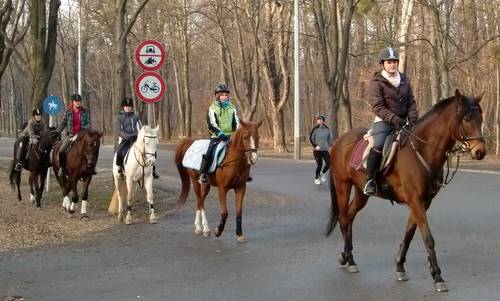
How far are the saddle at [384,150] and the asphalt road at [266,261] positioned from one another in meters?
1.34

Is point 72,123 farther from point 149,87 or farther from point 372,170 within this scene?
point 372,170

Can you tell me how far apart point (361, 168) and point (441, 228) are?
12.3ft

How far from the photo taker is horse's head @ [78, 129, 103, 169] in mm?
14180

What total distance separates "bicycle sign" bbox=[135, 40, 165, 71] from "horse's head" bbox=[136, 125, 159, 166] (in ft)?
6.58

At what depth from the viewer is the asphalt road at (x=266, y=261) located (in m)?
7.62

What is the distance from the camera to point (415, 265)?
880 cm

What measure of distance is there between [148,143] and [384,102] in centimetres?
579

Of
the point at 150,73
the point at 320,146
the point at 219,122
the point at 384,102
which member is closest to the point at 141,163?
the point at 219,122

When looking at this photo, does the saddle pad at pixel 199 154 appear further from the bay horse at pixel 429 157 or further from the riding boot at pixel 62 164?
the riding boot at pixel 62 164

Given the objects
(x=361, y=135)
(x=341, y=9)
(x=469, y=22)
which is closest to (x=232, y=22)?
(x=341, y=9)

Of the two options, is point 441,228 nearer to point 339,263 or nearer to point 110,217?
point 339,263

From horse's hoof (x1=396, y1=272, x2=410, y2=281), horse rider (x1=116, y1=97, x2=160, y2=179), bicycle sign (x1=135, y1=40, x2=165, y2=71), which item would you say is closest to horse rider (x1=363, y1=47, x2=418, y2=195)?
horse's hoof (x1=396, y1=272, x2=410, y2=281)

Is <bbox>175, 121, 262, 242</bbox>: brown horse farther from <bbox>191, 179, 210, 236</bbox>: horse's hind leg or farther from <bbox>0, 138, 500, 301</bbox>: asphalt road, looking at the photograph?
<bbox>0, 138, 500, 301</bbox>: asphalt road

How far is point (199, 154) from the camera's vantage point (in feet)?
39.7
